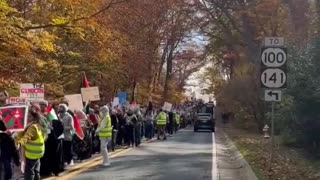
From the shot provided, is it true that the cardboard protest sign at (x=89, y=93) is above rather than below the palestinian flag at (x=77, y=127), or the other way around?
above

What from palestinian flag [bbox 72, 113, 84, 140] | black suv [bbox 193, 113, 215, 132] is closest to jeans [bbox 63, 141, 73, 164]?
palestinian flag [bbox 72, 113, 84, 140]

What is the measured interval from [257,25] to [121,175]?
62.1ft

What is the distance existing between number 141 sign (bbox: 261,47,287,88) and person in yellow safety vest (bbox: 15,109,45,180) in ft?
18.8

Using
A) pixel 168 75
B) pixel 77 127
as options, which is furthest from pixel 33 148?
pixel 168 75

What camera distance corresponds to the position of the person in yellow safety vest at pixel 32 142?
11586 mm

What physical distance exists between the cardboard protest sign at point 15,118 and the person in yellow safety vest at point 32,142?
0.30m

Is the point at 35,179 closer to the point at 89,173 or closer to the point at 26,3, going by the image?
the point at 89,173

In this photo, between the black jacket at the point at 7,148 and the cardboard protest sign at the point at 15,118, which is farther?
the cardboard protest sign at the point at 15,118

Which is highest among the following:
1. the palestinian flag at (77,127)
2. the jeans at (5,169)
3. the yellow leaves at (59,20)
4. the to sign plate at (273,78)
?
the yellow leaves at (59,20)

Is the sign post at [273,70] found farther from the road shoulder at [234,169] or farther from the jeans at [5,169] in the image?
the jeans at [5,169]

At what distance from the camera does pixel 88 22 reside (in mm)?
20906

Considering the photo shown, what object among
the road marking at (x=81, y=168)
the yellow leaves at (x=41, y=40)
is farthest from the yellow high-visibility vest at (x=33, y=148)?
the yellow leaves at (x=41, y=40)

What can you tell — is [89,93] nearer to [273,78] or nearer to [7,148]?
[273,78]

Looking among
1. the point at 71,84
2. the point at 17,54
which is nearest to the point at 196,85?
the point at 71,84
